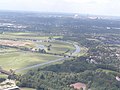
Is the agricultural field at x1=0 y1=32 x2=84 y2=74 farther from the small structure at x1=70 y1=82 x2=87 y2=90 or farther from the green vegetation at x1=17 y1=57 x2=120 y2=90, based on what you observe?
the small structure at x1=70 y1=82 x2=87 y2=90

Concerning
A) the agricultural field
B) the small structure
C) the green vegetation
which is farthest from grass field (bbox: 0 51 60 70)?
the small structure

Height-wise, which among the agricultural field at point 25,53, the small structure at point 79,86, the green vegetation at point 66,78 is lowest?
the agricultural field at point 25,53

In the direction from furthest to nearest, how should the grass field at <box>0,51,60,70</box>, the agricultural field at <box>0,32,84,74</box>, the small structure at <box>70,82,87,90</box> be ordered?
the agricultural field at <box>0,32,84,74</box> < the grass field at <box>0,51,60,70</box> < the small structure at <box>70,82,87,90</box>

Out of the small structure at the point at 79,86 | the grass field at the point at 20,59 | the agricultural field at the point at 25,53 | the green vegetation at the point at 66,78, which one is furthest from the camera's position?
the agricultural field at the point at 25,53

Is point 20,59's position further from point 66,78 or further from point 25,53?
point 66,78

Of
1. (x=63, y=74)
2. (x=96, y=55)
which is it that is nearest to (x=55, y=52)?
(x=96, y=55)

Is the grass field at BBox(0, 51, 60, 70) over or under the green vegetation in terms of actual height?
under

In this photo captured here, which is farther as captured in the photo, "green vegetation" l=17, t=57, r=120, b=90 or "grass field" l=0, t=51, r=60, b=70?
"grass field" l=0, t=51, r=60, b=70

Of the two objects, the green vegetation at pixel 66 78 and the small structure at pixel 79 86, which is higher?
the green vegetation at pixel 66 78

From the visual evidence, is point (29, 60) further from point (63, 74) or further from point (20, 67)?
point (63, 74)

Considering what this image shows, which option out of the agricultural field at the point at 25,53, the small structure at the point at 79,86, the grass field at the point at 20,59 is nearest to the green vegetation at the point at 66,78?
the small structure at the point at 79,86

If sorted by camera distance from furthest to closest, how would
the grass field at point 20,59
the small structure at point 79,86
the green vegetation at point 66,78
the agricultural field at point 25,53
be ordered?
the agricultural field at point 25,53, the grass field at point 20,59, the green vegetation at point 66,78, the small structure at point 79,86

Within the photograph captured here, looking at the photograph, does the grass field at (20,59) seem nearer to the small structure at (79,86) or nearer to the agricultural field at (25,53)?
the agricultural field at (25,53)
